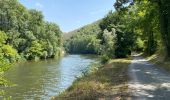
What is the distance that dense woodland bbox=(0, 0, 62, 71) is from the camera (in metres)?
103

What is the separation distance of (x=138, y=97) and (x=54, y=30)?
124 metres

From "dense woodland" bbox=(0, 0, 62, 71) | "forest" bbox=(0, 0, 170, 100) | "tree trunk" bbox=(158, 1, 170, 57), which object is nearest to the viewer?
"forest" bbox=(0, 0, 170, 100)

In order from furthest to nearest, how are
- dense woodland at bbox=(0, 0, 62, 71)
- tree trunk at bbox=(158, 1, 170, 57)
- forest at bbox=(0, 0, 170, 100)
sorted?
1. dense woodland at bbox=(0, 0, 62, 71)
2. tree trunk at bbox=(158, 1, 170, 57)
3. forest at bbox=(0, 0, 170, 100)

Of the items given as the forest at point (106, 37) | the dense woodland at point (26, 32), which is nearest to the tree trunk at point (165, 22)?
the forest at point (106, 37)

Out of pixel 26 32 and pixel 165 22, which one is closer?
pixel 165 22

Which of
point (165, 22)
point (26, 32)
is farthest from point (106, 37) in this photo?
point (26, 32)

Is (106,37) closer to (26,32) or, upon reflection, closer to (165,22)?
(165,22)

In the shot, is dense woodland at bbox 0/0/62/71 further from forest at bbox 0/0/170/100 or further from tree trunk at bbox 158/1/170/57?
tree trunk at bbox 158/1/170/57

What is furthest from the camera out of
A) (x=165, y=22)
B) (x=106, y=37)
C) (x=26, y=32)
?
(x=26, y=32)

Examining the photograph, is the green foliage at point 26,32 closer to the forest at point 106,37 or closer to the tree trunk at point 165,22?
the forest at point 106,37

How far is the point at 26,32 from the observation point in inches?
4254

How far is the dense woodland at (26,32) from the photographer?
103062 mm

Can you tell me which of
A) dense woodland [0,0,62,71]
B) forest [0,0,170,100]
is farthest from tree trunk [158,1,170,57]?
dense woodland [0,0,62,71]

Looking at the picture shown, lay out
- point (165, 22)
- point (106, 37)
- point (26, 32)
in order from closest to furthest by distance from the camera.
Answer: point (165, 22) → point (106, 37) → point (26, 32)
